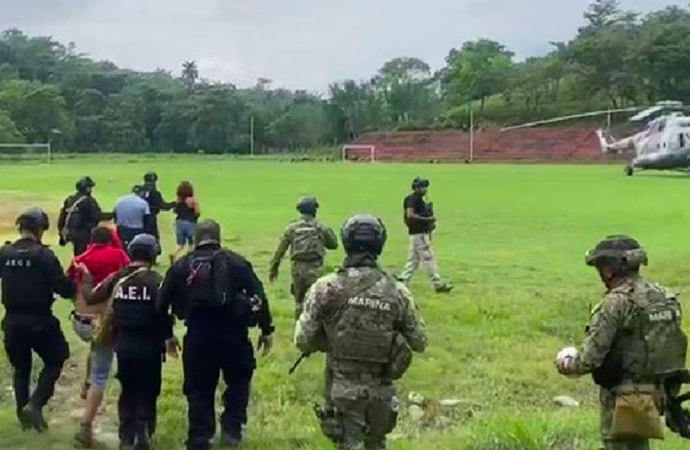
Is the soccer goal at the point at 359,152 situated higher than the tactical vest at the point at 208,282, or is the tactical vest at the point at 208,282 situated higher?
the tactical vest at the point at 208,282

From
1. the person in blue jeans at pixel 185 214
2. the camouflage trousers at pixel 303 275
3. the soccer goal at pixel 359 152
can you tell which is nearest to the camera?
the camouflage trousers at pixel 303 275

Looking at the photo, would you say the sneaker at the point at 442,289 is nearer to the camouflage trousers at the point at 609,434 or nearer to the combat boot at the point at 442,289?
the combat boot at the point at 442,289

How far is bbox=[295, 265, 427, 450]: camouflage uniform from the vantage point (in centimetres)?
656

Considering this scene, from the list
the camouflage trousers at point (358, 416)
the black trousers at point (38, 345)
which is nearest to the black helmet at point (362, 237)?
the camouflage trousers at point (358, 416)

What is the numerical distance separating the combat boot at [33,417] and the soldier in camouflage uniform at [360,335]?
11.4ft

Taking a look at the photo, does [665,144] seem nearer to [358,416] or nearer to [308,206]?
[308,206]

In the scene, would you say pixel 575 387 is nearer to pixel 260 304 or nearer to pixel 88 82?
pixel 260 304

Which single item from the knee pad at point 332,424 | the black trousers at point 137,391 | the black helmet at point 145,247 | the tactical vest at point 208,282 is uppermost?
the black helmet at point 145,247

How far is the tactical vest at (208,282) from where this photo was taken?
783cm

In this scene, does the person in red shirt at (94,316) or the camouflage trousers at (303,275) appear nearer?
the person in red shirt at (94,316)

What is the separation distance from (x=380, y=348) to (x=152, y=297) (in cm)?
232

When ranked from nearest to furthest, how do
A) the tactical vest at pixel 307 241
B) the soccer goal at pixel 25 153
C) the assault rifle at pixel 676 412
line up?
the assault rifle at pixel 676 412
the tactical vest at pixel 307 241
the soccer goal at pixel 25 153

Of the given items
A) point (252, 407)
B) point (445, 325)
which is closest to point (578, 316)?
point (445, 325)

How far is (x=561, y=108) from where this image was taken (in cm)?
10569
